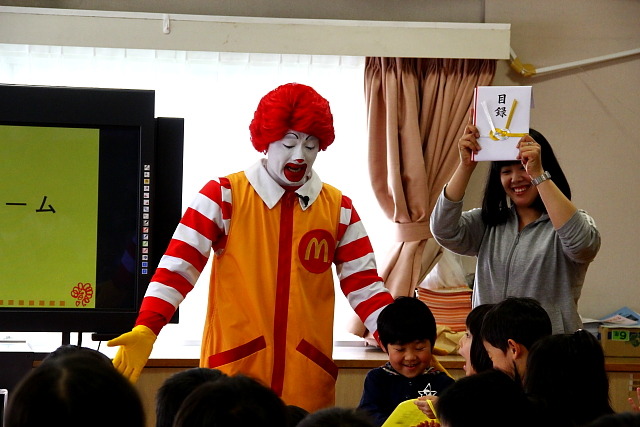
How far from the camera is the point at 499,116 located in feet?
7.70

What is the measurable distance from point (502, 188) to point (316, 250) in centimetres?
53

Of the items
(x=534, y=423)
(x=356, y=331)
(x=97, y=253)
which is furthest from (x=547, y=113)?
(x=534, y=423)

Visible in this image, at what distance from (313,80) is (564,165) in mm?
1182

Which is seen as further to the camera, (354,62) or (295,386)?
(354,62)

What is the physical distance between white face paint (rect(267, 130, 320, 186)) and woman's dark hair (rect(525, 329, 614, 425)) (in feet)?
3.13

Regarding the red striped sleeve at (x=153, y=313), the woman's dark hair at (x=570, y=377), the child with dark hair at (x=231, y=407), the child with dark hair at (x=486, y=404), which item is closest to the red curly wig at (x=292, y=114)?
the red striped sleeve at (x=153, y=313)

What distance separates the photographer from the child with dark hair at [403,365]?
2.31 metres

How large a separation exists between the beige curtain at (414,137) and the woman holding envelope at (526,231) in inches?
52.5

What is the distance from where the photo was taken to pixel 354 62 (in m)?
3.86

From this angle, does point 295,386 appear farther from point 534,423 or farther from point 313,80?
point 313,80

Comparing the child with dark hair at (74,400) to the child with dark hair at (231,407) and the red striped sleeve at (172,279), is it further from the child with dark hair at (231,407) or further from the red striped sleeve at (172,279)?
the red striped sleeve at (172,279)

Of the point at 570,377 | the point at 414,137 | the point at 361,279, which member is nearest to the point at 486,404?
the point at 570,377

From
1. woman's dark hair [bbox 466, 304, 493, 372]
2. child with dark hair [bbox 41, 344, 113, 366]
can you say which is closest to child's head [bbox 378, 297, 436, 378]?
woman's dark hair [bbox 466, 304, 493, 372]

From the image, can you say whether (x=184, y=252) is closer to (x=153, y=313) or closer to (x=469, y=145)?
(x=153, y=313)
